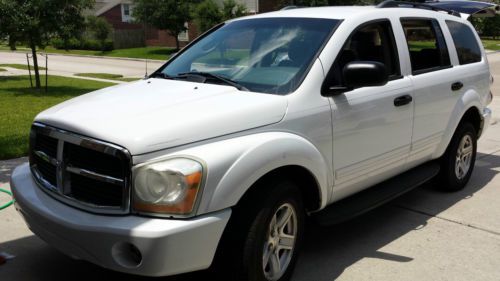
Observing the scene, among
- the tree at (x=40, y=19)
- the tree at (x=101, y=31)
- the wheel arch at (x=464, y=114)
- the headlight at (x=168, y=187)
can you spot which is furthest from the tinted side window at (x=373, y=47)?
the tree at (x=101, y=31)

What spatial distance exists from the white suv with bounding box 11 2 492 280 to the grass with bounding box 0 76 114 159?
388 cm

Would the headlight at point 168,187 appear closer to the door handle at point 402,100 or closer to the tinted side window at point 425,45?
the door handle at point 402,100

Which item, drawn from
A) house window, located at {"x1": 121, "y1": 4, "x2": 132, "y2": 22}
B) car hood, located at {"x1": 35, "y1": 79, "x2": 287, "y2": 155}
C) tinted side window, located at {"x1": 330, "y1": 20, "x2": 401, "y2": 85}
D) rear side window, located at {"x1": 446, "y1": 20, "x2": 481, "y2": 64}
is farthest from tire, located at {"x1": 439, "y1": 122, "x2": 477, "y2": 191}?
house window, located at {"x1": 121, "y1": 4, "x2": 132, "y2": 22}

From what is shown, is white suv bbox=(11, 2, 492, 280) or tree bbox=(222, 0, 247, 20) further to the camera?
tree bbox=(222, 0, 247, 20)

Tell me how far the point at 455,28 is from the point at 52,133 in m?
4.25

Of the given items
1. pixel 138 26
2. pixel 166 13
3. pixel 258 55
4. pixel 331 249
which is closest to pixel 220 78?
pixel 258 55

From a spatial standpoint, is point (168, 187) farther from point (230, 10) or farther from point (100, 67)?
point (230, 10)

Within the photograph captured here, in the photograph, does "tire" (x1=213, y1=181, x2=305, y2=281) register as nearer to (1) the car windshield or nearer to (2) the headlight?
(2) the headlight

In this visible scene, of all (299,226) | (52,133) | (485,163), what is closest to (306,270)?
(299,226)

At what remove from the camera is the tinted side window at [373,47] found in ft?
13.6

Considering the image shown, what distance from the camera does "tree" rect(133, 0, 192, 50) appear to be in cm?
3469

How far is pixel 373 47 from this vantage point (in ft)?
14.6

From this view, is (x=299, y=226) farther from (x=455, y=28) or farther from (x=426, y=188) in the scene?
(x=455, y=28)

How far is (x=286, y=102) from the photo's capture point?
138 inches
